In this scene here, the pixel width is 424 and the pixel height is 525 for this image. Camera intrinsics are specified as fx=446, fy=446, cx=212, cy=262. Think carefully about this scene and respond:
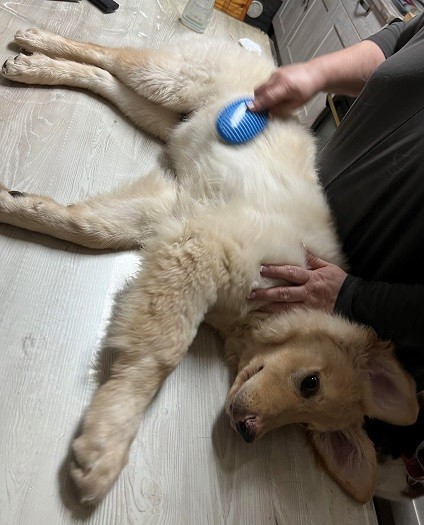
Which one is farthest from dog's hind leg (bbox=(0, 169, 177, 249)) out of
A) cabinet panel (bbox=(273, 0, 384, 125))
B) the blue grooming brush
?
cabinet panel (bbox=(273, 0, 384, 125))

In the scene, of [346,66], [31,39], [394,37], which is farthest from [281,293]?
[31,39]

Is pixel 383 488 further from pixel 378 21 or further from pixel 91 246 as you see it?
pixel 378 21

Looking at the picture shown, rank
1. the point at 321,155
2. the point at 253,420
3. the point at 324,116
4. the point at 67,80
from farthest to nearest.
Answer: the point at 324,116
the point at 67,80
the point at 321,155
the point at 253,420

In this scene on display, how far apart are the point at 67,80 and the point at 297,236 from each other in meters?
1.32

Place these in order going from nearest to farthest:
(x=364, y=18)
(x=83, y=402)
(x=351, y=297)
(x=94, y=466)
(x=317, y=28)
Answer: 1. (x=94, y=466)
2. (x=83, y=402)
3. (x=351, y=297)
4. (x=364, y=18)
5. (x=317, y=28)

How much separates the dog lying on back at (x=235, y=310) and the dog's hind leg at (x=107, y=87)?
0.11m

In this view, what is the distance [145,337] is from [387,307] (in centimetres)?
75

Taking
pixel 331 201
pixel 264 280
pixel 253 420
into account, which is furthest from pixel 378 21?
pixel 253 420

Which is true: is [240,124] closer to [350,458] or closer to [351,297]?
[351,297]

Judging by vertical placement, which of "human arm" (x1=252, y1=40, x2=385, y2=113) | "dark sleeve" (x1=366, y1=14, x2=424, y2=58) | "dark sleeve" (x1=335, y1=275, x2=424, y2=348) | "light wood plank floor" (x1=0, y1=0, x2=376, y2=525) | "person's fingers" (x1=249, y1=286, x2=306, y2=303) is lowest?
"light wood plank floor" (x1=0, y1=0, x2=376, y2=525)

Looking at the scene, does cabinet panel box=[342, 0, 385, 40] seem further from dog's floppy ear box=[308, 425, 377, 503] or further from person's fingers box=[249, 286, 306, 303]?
dog's floppy ear box=[308, 425, 377, 503]

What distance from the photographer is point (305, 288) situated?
150 centimetres

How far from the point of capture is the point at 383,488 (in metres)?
1.72

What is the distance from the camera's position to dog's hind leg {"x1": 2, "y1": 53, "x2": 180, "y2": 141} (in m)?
1.98
